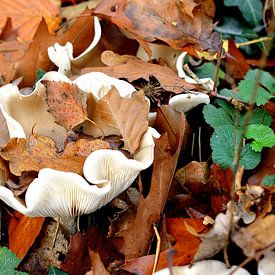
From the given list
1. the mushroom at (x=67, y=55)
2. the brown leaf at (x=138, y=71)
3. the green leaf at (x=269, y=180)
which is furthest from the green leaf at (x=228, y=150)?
the mushroom at (x=67, y=55)

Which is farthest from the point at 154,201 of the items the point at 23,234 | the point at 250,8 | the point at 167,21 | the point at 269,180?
the point at 250,8

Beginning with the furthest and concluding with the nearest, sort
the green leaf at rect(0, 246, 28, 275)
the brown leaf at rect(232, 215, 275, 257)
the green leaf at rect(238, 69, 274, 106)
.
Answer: the green leaf at rect(238, 69, 274, 106) → the green leaf at rect(0, 246, 28, 275) → the brown leaf at rect(232, 215, 275, 257)

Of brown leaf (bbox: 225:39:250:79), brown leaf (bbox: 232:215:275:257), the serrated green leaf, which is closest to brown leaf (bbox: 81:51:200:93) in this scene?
the serrated green leaf

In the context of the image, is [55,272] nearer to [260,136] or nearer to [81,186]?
[81,186]

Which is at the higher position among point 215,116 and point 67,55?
point 67,55

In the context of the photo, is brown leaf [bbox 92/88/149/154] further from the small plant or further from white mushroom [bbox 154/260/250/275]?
white mushroom [bbox 154/260/250/275]
